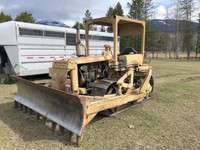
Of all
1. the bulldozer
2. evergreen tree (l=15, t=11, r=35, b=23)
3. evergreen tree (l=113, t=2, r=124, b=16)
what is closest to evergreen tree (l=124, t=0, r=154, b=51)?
evergreen tree (l=113, t=2, r=124, b=16)

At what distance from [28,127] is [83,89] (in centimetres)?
159

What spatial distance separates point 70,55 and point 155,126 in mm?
7639

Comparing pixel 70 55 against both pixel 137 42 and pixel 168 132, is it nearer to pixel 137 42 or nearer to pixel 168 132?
pixel 168 132

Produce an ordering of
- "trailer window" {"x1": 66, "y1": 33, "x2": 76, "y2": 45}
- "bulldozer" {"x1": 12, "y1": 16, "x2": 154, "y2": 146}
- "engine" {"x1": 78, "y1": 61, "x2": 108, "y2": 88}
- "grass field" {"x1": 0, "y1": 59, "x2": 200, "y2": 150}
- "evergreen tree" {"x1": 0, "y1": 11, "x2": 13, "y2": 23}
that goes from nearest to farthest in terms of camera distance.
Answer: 1. "grass field" {"x1": 0, "y1": 59, "x2": 200, "y2": 150}
2. "bulldozer" {"x1": 12, "y1": 16, "x2": 154, "y2": 146}
3. "engine" {"x1": 78, "y1": 61, "x2": 108, "y2": 88}
4. "trailer window" {"x1": 66, "y1": 33, "x2": 76, "y2": 45}
5. "evergreen tree" {"x1": 0, "y1": 11, "x2": 13, "y2": 23}

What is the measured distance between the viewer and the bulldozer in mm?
3381

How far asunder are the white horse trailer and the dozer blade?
3803 mm

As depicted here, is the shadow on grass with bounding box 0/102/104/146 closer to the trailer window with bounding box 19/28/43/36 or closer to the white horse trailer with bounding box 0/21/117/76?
the white horse trailer with bounding box 0/21/117/76

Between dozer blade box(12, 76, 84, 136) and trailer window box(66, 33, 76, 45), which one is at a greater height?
trailer window box(66, 33, 76, 45)

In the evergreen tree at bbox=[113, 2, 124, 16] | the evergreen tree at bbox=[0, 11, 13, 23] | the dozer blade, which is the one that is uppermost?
the evergreen tree at bbox=[113, 2, 124, 16]

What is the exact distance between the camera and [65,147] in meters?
3.10

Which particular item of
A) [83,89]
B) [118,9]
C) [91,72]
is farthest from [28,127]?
[118,9]

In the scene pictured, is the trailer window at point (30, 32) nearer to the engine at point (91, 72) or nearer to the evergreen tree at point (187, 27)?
the engine at point (91, 72)

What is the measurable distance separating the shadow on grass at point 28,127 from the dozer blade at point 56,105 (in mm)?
272

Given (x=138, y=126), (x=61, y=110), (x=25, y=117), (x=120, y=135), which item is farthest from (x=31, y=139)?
(x=138, y=126)
